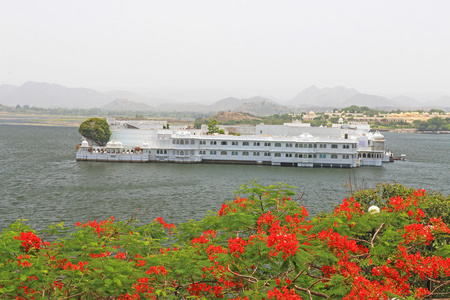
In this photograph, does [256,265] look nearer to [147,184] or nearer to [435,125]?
[147,184]

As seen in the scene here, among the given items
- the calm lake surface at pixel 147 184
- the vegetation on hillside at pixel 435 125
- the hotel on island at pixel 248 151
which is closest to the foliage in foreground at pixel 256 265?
the calm lake surface at pixel 147 184

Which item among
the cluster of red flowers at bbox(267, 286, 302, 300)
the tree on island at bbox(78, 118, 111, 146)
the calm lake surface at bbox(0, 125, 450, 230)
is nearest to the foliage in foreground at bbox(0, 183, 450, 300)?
the cluster of red flowers at bbox(267, 286, 302, 300)

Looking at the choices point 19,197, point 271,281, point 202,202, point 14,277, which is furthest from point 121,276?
point 19,197

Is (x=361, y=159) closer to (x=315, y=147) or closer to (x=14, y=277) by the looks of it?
(x=315, y=147)

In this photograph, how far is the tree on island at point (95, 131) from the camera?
66438 millimetres

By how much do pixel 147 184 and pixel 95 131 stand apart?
95.1ft

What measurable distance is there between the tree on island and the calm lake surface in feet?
20.0

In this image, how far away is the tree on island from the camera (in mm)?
66438

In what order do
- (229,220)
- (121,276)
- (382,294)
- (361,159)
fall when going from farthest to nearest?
(361,159) < (229,220) < (121,276) < (382,294)

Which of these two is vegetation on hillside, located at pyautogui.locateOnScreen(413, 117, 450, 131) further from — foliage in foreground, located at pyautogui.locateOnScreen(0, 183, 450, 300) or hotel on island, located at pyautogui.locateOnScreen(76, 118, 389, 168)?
foliage in foreground, located at pyautogui.locateOnScreen(0, 183, 450, 300)

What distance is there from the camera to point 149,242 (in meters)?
12.4

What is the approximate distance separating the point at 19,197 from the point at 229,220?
27.7m

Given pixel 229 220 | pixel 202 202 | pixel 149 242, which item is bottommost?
pixel 202 202

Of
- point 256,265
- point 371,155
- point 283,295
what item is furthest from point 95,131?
point 283,295
